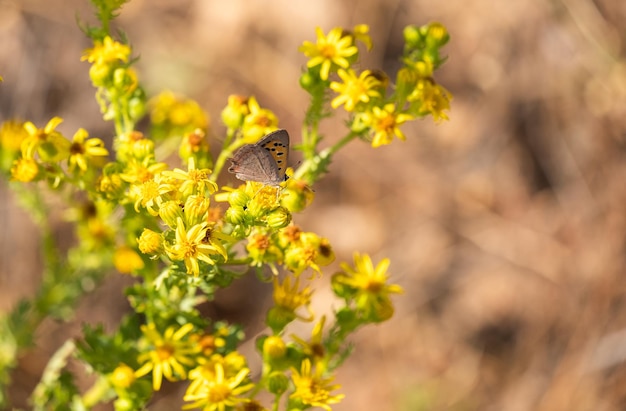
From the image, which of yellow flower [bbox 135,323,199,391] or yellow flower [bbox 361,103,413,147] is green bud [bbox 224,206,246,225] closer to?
yellow flower [bbox 135,323,199,391]

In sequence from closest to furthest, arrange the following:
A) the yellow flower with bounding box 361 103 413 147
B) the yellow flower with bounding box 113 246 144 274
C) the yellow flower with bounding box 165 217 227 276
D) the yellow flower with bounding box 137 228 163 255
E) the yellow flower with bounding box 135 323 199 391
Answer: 1. the yellow flower with bounding box 165 217 227 276
2. the yellow flower with bounding box 137 228 163 255
3. the yellow flower with bounding box 135 323 199 391
4. the yellow flower with bounding box 361 103 413 147
5. the yellow flower with bounding box 113 246 144 274

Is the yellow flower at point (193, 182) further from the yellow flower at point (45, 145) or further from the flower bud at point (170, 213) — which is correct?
the yellow flower at point (45, 145)

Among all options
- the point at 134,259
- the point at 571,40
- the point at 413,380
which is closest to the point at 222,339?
the point at 134,259

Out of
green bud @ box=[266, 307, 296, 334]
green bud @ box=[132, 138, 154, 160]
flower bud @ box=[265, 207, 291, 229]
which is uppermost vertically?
green bud @ box=[132, 138, 154, 160]

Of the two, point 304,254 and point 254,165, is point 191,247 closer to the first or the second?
point 254,165

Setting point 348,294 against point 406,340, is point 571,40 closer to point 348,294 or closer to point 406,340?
point 406,340

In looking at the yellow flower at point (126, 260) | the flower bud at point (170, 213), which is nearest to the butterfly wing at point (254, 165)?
the flower bud at point (170, 213)

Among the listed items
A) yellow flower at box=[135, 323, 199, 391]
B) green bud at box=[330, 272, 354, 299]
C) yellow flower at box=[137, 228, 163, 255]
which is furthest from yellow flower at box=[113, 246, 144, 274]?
green bud at box=[330, 272, 354, 299]

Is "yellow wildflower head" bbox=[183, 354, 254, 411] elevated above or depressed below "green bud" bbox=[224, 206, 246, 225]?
below
